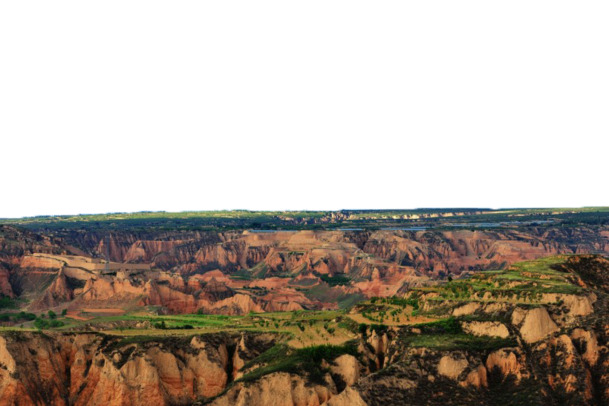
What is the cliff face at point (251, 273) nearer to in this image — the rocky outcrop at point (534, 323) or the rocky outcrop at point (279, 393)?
the rocky outcrop at point (279, 393)

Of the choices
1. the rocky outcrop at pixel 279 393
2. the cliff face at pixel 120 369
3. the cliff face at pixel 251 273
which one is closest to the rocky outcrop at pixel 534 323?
the rocky outcrop at pixel 279 393

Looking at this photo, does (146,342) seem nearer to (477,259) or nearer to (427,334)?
(427,334)

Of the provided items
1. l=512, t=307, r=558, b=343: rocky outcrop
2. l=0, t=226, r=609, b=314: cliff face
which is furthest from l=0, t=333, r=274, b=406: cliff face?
l=0, t=226, r=609, b=314: cliff face

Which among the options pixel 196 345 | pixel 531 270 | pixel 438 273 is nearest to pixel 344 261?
pixel 438 273

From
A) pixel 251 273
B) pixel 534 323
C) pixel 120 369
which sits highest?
pixel 534 323

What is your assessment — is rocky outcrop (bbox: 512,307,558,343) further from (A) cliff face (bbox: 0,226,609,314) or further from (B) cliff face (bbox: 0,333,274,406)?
(A) cliff face (bbox: 0,226,609,314)

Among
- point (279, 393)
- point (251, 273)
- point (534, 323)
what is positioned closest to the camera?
point (279, 393)

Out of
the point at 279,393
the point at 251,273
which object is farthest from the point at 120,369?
the point at 251,273

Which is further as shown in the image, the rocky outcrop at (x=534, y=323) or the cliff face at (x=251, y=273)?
the cliff face at (x=251, y=273)

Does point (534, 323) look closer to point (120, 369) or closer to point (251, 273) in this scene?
point (120, 369)
